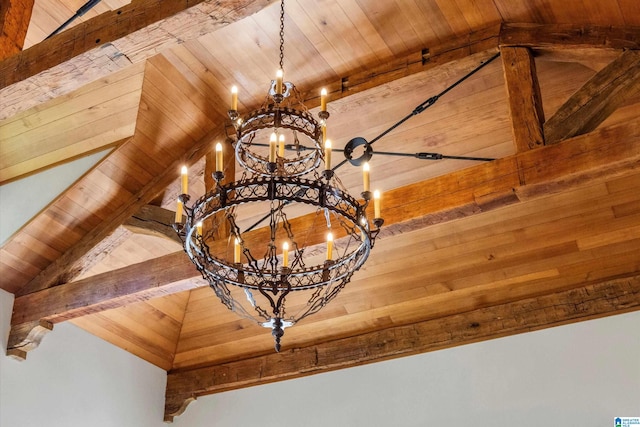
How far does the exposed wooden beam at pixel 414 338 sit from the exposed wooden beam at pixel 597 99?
1545mm

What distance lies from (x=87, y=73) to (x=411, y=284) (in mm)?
3074

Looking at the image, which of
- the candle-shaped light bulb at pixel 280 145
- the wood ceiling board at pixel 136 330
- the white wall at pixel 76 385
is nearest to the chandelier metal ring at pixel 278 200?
the candle-shaped light bulb at pixel 280 145

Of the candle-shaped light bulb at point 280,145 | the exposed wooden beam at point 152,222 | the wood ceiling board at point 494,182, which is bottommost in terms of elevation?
the candle-shaped light bulb at point 280,145

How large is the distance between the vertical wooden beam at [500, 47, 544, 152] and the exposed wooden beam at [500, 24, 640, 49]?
75 millimetres

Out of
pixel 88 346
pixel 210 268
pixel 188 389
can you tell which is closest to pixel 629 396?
pixel 210 268

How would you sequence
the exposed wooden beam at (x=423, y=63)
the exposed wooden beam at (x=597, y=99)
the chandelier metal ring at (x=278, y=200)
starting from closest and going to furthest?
the chandelier metal ring at (x=278, y=200) < the exposed wooden beam at (x=597, y=99) < the exposed wooden beam at (x=423, y=63)

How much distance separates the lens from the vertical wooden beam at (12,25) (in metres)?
4.52

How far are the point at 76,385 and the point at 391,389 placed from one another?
7.52 ft

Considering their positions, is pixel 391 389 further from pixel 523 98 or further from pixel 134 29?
pixel 134 29

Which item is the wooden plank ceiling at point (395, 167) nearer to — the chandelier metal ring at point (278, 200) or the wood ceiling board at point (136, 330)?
the wood ceiling board at point (136, 330)

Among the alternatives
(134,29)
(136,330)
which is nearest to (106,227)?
(136,330)

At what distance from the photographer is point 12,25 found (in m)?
4.58

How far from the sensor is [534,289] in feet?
19.1

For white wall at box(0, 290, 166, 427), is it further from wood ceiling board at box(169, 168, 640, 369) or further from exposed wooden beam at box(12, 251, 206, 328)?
wood ceiling board at box(169, 168, 640, 369)
